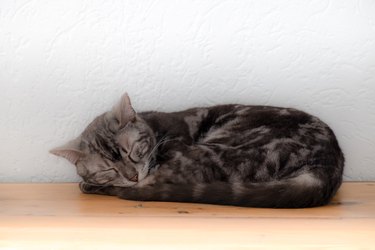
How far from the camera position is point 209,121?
2.01 m

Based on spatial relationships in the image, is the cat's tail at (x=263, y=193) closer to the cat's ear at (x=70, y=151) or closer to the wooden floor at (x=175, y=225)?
the wooden floor at (x=175, y=225)

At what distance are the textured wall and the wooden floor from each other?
0.39 m

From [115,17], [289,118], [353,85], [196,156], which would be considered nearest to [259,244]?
[196,156]

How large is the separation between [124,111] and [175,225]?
55 centimetres

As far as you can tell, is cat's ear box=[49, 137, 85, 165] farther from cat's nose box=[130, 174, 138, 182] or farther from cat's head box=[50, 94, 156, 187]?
cat's nose box=[130, 174, 138, 182]

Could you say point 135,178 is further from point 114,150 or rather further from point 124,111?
point 124,111

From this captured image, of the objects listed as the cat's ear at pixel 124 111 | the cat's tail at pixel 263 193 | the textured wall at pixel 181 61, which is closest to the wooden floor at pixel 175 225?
the cat's tail at pixel 263 193

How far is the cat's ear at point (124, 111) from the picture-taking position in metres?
1.88

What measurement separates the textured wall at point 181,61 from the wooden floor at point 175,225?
1.28ft

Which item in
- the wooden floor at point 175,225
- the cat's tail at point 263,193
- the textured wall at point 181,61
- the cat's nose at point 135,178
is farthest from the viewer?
the textured wall at point 181,61

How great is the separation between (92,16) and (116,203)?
769 mm

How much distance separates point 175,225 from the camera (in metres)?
1.50

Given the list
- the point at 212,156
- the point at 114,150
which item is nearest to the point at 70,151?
the point at 114,150

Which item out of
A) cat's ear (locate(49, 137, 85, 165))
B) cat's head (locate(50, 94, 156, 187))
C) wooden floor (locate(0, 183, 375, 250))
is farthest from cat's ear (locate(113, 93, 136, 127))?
wooden floor (locate(0, 183, 375, 250))
